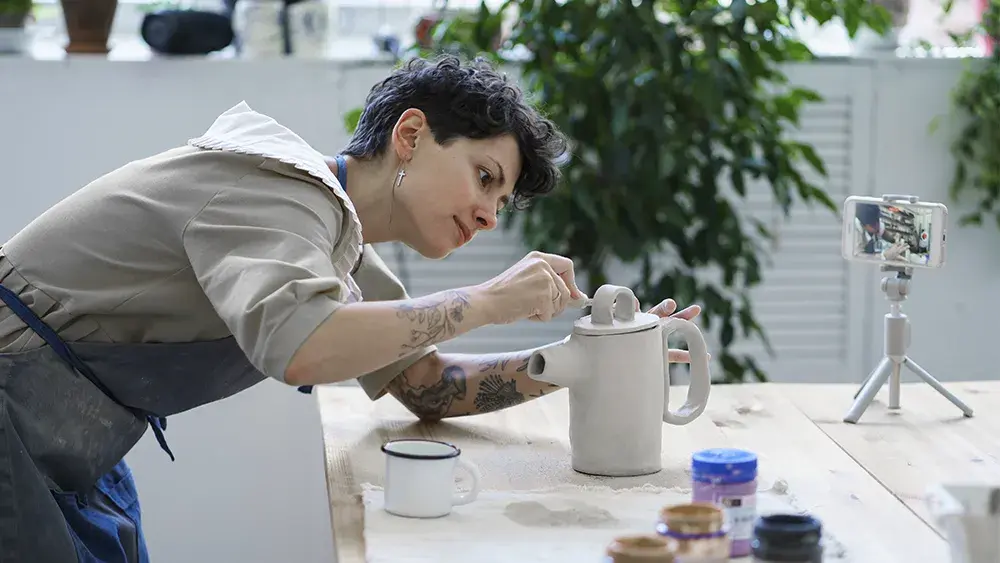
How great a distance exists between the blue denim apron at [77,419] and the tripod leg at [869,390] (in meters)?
0.89

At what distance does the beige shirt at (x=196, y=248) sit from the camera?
1314mm

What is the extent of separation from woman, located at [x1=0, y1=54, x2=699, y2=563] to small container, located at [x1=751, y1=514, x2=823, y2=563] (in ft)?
1.56

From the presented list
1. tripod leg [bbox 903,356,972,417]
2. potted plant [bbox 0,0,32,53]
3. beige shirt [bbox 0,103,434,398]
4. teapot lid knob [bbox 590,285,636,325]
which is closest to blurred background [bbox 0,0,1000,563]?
potted plant [bbox 0,0,32,53]

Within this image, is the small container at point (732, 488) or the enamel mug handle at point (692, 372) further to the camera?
the enamel mug handle at point (692, 372)

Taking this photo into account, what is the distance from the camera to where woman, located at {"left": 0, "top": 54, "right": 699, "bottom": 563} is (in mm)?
1335

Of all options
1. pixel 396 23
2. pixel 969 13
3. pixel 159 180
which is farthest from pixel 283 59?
pixel 969 13

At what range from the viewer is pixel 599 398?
61.6 inches

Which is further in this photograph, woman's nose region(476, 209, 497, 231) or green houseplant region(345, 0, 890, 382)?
green houseplant region(345, 0, 890, 382)

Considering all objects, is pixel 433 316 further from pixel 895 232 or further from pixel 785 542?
pixel 895 232

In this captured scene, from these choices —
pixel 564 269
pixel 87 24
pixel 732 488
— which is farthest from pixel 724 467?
pixel 87 24

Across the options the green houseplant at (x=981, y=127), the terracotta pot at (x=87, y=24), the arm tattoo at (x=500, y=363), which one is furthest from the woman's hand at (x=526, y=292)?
the green houseplant at (x=981, y=127)

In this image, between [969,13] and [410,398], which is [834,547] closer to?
[410,398]

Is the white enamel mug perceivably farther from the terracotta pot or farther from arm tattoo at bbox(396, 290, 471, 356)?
the terracotta pot

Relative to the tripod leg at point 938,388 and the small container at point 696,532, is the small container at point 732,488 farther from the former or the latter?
the tripod leg at point 938,388
